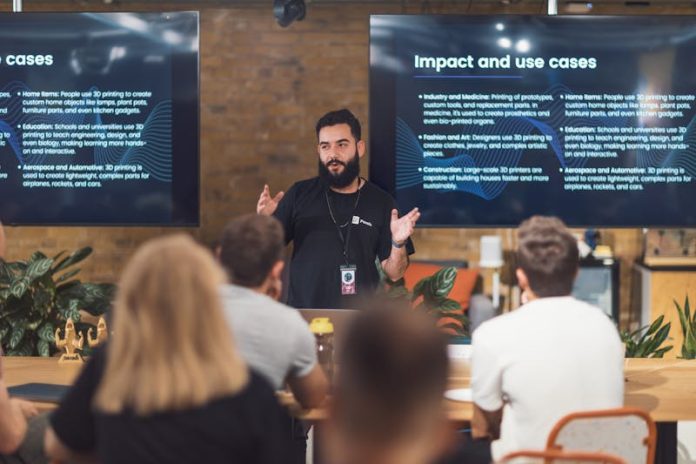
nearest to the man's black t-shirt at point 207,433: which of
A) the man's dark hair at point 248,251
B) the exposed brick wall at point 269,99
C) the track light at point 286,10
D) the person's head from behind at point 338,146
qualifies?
the man's dark hair at point 248,251

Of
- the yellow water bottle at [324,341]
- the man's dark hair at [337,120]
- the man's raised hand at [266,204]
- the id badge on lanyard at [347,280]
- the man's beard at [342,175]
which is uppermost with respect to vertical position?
the man's dark hair at [337,120]

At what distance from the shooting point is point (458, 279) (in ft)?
25.9

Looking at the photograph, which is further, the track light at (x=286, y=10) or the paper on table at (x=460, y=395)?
the track light at (x=286, y=10)

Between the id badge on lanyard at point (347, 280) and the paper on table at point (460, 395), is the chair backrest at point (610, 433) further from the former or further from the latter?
the id badge on lanyard at point (347, 280)

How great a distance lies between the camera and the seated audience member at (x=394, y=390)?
1.38m

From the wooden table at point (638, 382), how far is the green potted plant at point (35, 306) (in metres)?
1.21

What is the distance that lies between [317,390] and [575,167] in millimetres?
2460

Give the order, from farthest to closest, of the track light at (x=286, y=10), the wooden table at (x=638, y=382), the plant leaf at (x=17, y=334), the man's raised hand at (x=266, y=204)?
the track light at (x=286, y=10) < the plant leaf at (x=17, y=334) < the man's raised hand at (x=266, y=204) < the wooden table at (x=638, y=382)

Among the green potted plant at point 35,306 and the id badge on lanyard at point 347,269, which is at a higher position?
the id badge on lanyard at point 347,269

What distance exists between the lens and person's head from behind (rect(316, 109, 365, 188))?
459 cm

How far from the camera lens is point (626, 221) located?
16.3 ft

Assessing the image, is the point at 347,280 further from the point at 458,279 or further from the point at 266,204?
the point at 458,279

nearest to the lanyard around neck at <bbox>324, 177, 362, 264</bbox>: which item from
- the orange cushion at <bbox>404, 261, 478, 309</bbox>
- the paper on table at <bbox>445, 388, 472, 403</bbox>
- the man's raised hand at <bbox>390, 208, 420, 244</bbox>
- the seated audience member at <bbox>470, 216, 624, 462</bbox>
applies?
the man's raised hand at <bbox>390, 208, 420, 244</bbox>

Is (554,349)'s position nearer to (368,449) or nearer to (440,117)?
(368,449)
